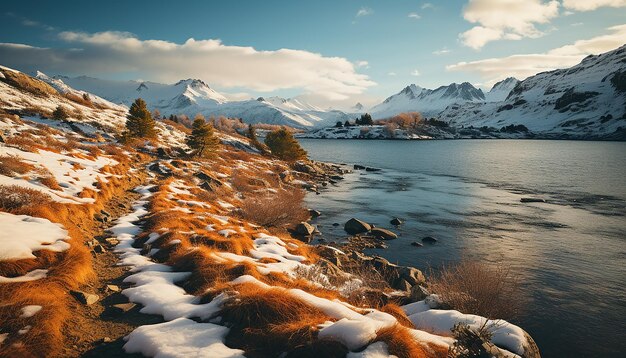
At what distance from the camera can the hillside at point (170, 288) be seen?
6.52m

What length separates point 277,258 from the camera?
49.5 ft

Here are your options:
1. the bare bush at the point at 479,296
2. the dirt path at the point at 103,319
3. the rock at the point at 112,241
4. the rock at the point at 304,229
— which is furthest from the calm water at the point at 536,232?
the rock at the point at 112,241

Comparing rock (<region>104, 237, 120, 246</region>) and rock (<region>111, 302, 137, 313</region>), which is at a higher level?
rock (<region>104, 237, 120, 246</region>)

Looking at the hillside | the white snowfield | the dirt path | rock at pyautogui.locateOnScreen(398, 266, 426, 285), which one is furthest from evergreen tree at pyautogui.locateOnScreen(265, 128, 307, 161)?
the dirt path

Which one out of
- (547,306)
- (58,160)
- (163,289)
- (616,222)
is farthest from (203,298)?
(616,222)

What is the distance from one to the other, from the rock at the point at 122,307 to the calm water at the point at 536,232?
1431cm

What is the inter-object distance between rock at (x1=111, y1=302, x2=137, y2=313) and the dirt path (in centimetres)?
2

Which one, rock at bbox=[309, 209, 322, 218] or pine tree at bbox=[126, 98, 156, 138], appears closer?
rock at bbox=[309, 209, 322, 218]

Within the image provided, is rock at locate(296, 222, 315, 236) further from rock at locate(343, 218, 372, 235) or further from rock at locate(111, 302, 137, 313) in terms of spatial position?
rock at locate(111, 302, 137, 313)

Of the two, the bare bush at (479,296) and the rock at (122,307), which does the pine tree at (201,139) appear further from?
the rock at (122,307)

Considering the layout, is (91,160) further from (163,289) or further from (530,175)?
(530,175)

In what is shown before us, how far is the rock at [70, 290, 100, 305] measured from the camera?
8.34 metres

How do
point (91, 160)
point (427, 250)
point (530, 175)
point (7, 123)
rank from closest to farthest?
point (427, 250)
point (91, 160)
point (7, 123)
point (530, 175)

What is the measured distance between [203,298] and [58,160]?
2221cm
